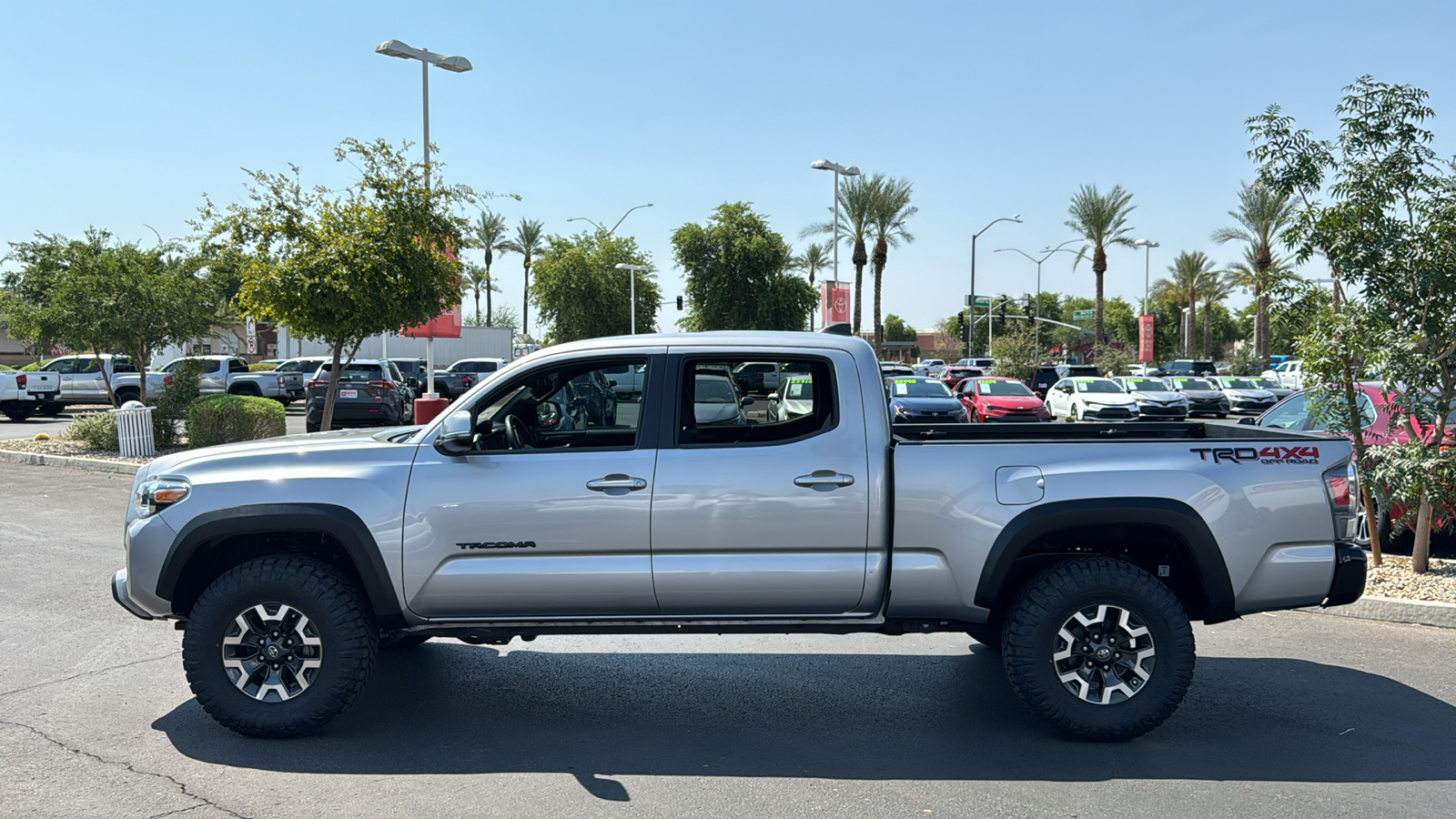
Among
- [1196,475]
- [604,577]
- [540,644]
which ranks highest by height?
[1196,475]

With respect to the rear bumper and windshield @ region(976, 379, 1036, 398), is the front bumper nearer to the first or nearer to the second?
the rear bumper

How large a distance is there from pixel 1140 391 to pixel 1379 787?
2803 cm

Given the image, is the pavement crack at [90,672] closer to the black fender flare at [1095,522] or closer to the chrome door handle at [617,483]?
the chrome door handle at [617,483]

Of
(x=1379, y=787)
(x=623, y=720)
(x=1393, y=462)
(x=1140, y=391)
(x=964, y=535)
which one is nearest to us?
(x=1379, y=787)

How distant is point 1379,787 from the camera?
14.6 ft

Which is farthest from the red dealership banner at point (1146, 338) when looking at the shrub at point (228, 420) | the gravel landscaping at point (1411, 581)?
the gravel landscaping at point (1411, 581)

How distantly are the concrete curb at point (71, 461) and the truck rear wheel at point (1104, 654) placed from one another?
14.2 meters

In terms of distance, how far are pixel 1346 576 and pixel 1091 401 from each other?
2542 centimetres

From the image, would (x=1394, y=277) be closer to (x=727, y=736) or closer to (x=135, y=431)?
(x=727, y=736)

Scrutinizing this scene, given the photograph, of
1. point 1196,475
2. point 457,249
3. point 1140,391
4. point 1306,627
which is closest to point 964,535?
point 1196,475

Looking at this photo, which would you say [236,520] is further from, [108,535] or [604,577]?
[108,535]

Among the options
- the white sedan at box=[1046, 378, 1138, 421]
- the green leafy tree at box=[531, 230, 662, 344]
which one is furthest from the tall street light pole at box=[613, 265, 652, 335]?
the white sedan at box=[1046, 378, 1138, 421]

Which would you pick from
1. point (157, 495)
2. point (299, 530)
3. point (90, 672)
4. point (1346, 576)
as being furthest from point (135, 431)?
point (1346, 576)

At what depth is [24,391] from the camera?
28500 mm
